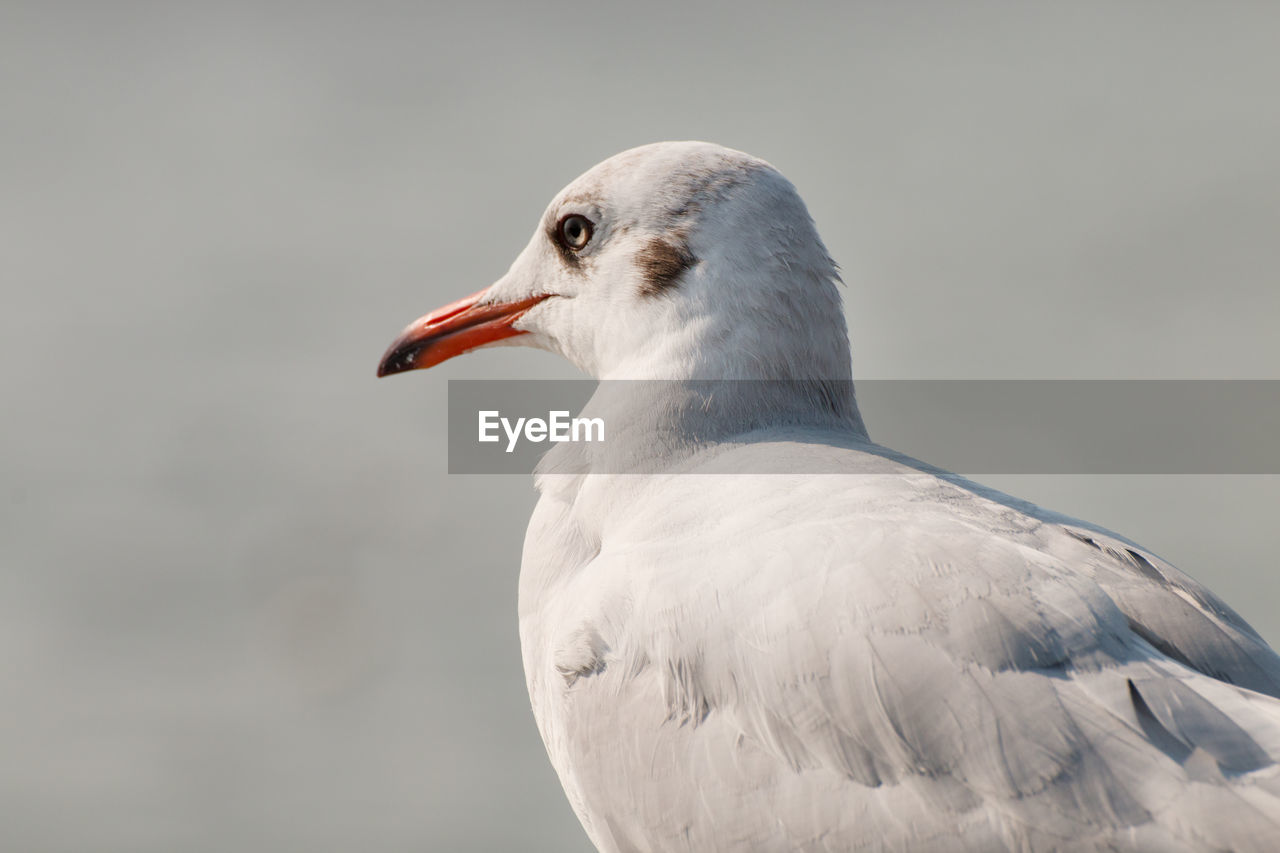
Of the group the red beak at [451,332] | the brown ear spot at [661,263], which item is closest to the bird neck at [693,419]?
the brown ear spot at [661,263]

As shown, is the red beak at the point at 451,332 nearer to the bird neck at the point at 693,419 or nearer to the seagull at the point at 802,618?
the seagull at the point at 802,618

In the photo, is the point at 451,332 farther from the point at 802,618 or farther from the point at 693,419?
the point at 802,618

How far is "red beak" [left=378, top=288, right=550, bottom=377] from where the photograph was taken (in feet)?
7.25

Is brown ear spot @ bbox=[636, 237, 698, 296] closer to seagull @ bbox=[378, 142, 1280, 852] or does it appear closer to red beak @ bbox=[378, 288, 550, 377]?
seagull @ bbox=[378, 142, 1280, 852]

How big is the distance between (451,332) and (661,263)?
49 centimetres

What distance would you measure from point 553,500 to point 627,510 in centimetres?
18

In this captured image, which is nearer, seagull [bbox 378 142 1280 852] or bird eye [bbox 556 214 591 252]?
seagull [bbox 378 142 1280 852]

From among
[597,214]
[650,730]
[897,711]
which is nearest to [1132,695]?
[897,711]

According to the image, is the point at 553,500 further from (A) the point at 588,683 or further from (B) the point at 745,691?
(B) the point at 745,691

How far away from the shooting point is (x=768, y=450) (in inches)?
71.1

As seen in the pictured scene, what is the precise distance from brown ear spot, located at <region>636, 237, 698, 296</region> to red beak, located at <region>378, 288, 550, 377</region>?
293 millimetres

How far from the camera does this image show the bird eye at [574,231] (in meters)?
2.03

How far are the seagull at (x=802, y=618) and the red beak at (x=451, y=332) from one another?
0.23 meters

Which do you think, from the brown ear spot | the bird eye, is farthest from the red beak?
the brown ear spot
